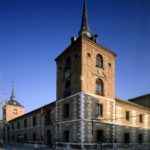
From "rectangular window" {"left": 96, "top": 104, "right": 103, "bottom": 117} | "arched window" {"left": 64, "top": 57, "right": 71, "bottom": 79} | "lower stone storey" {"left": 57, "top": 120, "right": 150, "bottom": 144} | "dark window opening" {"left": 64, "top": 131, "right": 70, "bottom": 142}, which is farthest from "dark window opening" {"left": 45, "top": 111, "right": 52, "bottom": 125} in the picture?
"rectangular window" {"left": 96, "top": 104, "right": 103, "bottom": 117}

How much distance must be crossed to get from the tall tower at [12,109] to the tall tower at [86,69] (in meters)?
38.9

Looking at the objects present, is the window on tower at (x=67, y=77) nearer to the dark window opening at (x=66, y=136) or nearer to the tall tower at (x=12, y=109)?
the dark window opening at (x=66, y=136)

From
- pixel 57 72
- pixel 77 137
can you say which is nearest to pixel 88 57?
pixel 57 72

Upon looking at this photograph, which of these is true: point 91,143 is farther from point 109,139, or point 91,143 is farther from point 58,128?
point 58,128

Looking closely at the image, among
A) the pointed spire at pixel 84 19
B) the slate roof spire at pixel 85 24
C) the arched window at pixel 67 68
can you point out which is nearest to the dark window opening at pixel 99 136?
the arched window at pixel 67 68

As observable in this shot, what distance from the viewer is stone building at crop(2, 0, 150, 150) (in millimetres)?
23469

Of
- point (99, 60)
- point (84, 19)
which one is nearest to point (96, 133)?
point (99, 60)

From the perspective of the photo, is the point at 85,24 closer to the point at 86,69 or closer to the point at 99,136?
the point at 86,69

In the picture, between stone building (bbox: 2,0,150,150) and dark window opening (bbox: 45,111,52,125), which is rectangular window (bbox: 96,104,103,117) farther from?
dark window opening (bbox: 45,111,52,125)

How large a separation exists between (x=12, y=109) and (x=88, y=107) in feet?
149

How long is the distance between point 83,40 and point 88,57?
2.09 m

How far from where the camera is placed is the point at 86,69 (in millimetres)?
24859

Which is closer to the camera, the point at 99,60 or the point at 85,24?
the point at 99,60

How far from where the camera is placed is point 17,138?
44188mm
